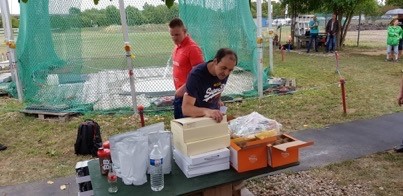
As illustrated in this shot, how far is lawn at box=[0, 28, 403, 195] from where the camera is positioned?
426 centimetres

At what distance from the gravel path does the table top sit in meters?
1.28

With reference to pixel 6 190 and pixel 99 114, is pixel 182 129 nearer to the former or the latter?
pixel 6 190

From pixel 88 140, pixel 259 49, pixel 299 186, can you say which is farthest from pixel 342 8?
pixel 88 140

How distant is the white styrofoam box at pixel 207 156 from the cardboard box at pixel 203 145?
3 centimetres

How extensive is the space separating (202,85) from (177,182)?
0.83 metres

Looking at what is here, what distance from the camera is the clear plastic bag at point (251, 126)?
2.64 metres

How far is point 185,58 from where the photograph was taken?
146 inches

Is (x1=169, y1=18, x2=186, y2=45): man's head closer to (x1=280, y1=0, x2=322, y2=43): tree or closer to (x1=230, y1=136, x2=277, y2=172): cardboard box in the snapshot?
(x1=230, y1=136, x2=277, y2=172): cardboard box

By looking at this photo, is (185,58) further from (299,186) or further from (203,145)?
(299,186)

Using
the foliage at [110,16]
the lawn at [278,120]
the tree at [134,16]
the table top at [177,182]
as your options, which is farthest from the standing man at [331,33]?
the table top at [177,182]

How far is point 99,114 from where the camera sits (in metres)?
6.63

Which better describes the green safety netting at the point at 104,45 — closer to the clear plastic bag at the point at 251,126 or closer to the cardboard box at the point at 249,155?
the clear plastic bag at the point at 251,126

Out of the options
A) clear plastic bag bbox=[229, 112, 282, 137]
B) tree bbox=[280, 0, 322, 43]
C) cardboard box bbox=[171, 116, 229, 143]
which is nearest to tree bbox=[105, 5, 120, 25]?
clear plastic bag bbox=[229, 112, 282, 137]

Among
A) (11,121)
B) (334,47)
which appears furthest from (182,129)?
(334,47)
